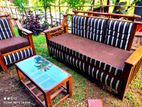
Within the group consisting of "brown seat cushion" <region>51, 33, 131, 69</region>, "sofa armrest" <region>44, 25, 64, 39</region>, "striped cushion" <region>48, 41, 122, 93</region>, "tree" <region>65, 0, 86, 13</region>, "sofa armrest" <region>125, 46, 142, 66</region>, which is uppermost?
"tree" <region>65, 0, 86, 13</region>

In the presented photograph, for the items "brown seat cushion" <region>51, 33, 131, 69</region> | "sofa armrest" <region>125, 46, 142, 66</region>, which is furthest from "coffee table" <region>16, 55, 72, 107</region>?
"sofa armrest" <region>125, 46, 142, 66</region>

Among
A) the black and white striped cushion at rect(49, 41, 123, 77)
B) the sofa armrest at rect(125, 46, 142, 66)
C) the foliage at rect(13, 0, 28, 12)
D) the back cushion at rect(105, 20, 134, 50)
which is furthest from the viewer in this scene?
the foliage at rect(13, 0, 28, 12)

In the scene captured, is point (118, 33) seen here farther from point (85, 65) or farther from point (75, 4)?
point (75, 4)

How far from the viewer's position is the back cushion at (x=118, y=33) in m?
2.30

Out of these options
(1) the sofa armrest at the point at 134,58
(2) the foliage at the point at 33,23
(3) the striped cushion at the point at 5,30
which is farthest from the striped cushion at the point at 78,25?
(2) the foliage at the point at 33,23

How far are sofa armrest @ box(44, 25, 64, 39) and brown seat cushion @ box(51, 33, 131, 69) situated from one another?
12 centimetres

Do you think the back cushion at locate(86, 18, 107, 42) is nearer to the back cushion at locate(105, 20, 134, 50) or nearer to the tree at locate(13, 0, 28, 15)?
the back cushion at locate(105, 20, 134, 50)

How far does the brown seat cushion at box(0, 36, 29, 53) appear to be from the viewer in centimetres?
268

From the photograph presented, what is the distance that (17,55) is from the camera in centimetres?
283

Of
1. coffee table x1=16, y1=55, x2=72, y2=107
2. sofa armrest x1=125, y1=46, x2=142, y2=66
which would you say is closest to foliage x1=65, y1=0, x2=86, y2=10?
coffee table x1=16, y1=55, x2=72, y2=107

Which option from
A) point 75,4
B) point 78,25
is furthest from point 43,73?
point 75,4

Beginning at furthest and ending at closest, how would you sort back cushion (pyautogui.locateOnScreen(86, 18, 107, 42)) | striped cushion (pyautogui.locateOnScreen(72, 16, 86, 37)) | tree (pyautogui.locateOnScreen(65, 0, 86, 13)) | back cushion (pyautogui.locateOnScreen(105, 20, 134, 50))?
tree (pyautogui.locateOnScreen(65, 0, 86, 13))
striped cushion (pyautogui.locateOnScreen(72, 16, 86, 37))
back cushion (pyautogui.locateOnScreen(86, 18, 107, 42))
back cushion (pyautogui.locateOnScreen(105, 20, 134, 50))

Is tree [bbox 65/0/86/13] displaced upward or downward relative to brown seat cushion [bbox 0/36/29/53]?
upward

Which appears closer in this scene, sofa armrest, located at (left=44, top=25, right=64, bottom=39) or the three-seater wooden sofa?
the three-seater wooden sofa
